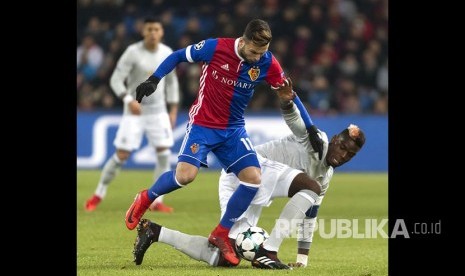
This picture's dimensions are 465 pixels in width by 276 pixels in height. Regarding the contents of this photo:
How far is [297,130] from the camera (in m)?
7.97

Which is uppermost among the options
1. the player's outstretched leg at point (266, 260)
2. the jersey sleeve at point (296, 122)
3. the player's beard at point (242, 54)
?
the player's beard at point (242, 54)

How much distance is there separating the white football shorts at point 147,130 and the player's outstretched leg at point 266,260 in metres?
5.26

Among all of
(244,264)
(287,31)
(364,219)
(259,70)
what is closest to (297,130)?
(259,70)

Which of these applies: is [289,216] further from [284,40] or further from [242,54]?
[284,40]

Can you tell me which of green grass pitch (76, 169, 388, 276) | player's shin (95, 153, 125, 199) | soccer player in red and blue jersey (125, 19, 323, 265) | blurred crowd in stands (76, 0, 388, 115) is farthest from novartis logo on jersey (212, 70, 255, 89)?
blurred crowd in stands (76, 0, 388, 115)

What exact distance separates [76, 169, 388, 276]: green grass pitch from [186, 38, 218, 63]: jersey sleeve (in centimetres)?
165

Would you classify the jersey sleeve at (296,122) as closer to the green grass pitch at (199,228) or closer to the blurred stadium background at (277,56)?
the green grass pitch at (199,228)

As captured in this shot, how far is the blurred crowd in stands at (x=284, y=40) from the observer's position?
19781 mm

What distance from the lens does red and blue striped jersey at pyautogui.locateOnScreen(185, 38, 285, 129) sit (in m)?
7.87

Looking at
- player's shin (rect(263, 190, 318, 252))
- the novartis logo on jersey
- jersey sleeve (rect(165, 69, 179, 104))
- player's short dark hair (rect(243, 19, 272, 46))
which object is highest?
jersey sleeve (rect(165, 69, 179, 104))

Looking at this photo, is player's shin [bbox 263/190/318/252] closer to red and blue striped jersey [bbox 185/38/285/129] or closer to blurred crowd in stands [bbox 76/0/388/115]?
red and blue striped jersey [bbox 185/38/285/129]

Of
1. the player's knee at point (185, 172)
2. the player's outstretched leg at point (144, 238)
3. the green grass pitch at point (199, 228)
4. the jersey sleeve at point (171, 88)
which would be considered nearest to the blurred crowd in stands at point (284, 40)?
the green grass pitch at point (199, 228)
